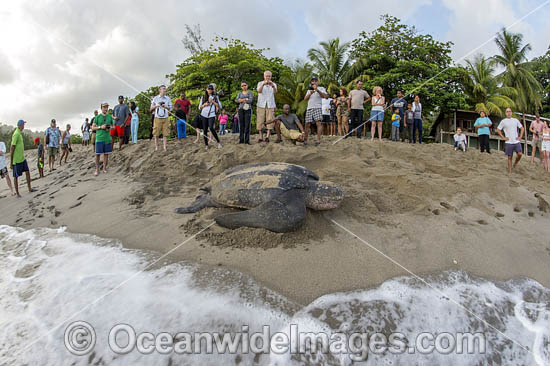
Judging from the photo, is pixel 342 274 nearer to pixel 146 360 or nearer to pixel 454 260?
pixel 454 260

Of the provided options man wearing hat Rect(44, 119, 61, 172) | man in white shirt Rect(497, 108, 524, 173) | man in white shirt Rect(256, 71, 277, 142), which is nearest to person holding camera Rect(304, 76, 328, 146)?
man in white shirt Rect(256, 71, 277, 142)

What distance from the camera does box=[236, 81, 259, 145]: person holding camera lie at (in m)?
5.54

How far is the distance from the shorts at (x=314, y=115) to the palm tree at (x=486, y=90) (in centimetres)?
1473

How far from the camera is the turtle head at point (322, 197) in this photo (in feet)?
9.57

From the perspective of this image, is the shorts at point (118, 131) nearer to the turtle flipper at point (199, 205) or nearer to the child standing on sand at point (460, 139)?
the turtle flipper at point (199, 205)

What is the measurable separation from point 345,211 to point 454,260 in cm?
106

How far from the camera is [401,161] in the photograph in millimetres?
4871

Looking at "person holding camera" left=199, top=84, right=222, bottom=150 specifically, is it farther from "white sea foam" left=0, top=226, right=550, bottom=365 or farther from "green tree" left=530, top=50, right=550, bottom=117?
"green tree" left=530, top=50, right=550, bottom=117

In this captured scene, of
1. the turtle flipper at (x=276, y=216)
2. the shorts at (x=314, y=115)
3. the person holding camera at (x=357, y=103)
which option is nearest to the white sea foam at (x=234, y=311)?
the turtle flipper at (x=276, y=216)

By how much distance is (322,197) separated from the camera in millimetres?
2932

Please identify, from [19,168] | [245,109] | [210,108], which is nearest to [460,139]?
[245,109]

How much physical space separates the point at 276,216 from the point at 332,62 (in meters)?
17.6

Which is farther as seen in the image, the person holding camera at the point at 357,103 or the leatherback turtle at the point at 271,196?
the person holding camera at the point at 357,103

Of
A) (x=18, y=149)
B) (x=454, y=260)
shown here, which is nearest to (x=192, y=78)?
(x=18, y=149)
